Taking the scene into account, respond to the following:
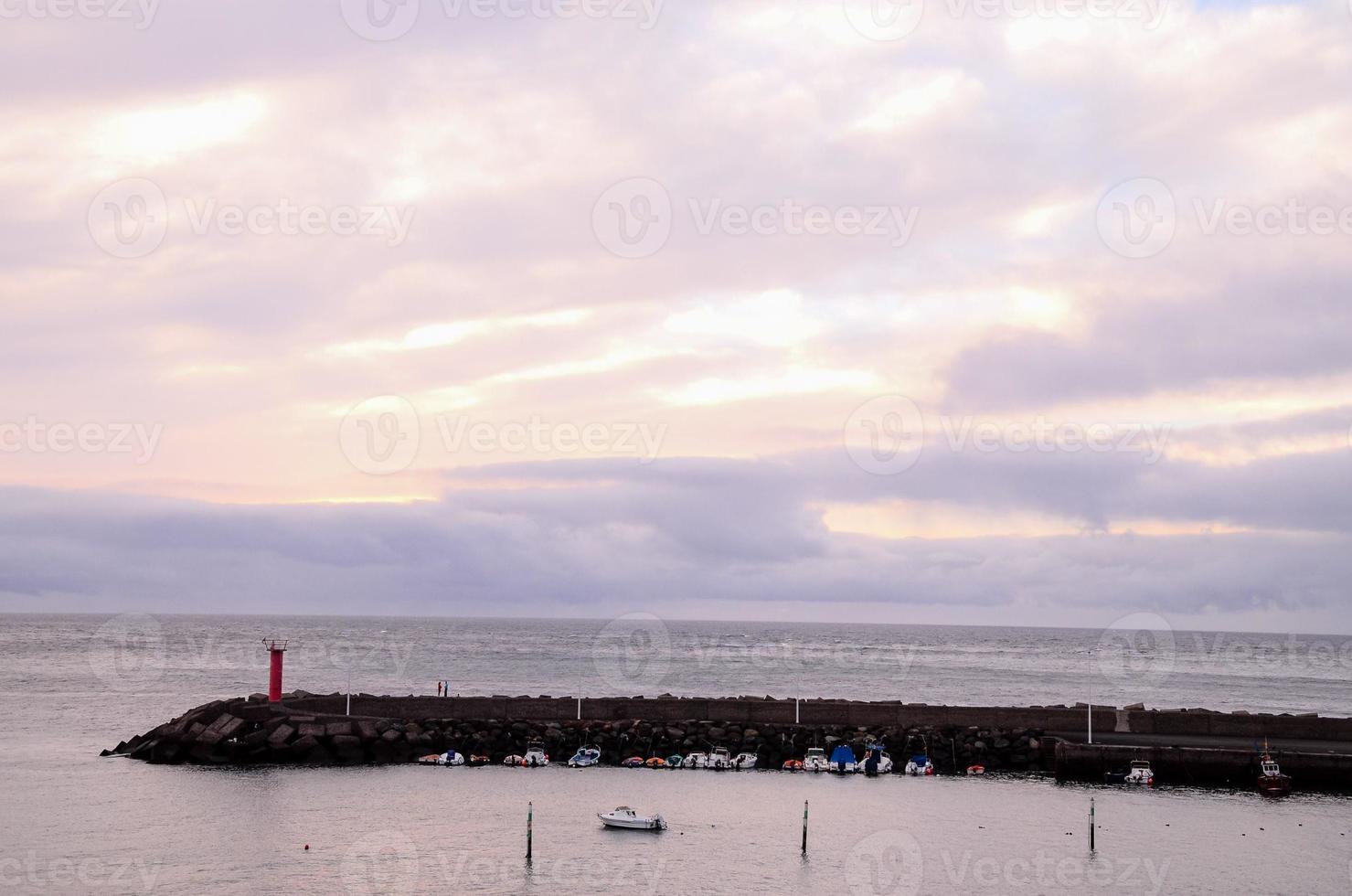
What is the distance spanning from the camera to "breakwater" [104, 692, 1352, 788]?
6047 centimetres

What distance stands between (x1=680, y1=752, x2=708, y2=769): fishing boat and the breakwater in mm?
1295

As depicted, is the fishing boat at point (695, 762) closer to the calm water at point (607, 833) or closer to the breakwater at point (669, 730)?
the calm water at point (607, 833)

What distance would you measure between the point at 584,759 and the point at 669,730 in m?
5.08

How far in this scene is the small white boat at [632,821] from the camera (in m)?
46.5

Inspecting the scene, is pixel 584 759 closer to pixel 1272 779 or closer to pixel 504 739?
pixel 504 739

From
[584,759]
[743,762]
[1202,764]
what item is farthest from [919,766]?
[584,759]

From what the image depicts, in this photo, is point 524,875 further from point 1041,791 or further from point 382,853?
point 1041,791

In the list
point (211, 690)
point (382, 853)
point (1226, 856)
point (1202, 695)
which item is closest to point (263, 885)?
point (382, 853)

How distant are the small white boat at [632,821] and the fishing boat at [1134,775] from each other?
2184 centimetres

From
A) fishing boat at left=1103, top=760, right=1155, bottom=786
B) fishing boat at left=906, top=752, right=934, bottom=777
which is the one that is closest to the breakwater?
fishing boat at left=1103, top=760, right=1155, bottom=786

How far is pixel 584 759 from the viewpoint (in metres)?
61.2

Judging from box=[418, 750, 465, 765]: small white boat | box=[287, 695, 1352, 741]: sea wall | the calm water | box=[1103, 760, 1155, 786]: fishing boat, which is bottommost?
the calm water

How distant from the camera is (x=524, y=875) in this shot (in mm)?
40469

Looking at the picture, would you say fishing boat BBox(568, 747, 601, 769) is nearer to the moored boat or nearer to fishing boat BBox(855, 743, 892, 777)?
the moored boat
